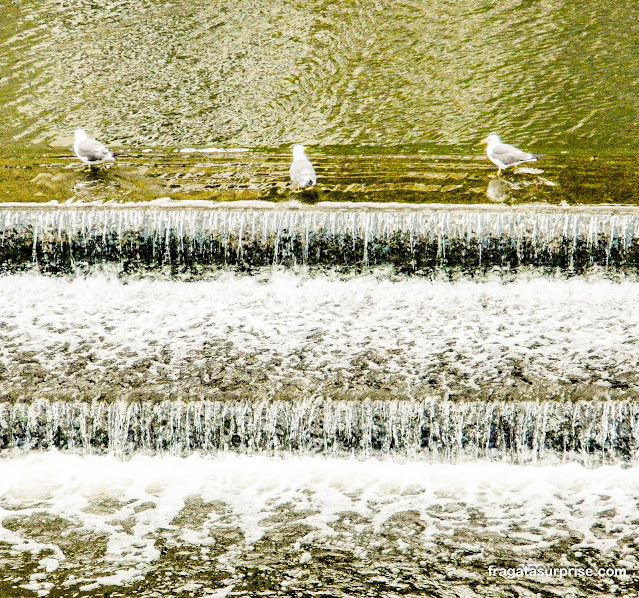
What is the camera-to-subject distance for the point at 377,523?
18.2 feet

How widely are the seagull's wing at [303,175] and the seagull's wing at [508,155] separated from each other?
1.50m

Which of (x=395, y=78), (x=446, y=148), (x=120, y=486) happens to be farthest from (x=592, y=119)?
(x=120, y=486)

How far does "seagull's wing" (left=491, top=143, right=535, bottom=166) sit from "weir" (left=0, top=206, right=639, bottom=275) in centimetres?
56

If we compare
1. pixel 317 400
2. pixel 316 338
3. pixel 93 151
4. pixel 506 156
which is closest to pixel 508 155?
pixel 506 156

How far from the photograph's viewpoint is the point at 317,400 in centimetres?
617

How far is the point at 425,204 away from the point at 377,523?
3.08 m

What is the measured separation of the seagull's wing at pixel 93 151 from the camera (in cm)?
844

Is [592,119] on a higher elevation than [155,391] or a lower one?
higher

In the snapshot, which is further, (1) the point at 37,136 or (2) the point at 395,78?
(2) the point at 395,78

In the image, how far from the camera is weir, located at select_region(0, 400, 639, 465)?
597 centimetres

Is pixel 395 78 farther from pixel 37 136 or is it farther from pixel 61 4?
pixel 61 4

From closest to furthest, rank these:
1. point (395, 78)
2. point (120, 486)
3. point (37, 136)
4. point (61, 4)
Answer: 1. point (120, 486)
2. point (37, 136)
3. point (395, 78)
4. point (61, 4)

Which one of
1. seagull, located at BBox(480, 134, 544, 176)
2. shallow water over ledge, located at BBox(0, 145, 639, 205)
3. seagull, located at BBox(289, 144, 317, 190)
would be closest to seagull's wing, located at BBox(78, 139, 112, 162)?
shallow water over ledge, located at BBox(0, 145, 639, 205)

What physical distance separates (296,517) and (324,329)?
5.99ft
